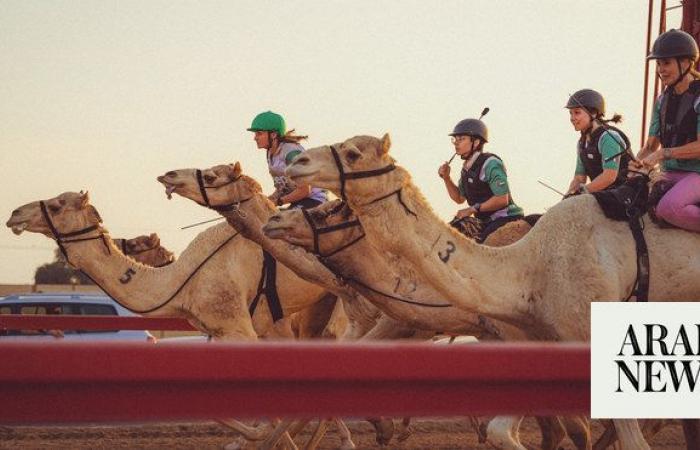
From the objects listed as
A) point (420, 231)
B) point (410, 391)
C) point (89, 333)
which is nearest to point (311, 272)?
point (420, 231)

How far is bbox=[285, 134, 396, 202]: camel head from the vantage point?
7.52m

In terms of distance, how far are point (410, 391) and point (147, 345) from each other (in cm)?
57

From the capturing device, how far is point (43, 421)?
92.9 inches

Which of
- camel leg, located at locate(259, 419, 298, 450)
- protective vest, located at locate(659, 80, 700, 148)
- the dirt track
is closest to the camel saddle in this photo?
protective vest, located at locate(659, 80, 700, 148)

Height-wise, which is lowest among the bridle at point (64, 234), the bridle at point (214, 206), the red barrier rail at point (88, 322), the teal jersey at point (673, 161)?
the red barrier rail at point (88, 322)

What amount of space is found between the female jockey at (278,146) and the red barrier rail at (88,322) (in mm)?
2246

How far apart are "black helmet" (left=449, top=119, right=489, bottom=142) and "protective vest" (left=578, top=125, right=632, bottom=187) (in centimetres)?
151

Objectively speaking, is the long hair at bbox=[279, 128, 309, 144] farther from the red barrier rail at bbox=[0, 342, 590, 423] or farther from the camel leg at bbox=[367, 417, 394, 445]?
the red barrier rail at bbox=[0, 342, 590, 423]

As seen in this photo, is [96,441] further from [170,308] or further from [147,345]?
[147,345]

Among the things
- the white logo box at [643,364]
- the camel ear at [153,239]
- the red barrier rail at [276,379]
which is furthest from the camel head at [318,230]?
the camel ear at [153,239]

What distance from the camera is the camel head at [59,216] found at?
11.8m

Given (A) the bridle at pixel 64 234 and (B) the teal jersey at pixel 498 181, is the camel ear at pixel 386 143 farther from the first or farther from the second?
(A) the bridle at pixel 64 234

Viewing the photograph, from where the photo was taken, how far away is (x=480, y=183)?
1052cm

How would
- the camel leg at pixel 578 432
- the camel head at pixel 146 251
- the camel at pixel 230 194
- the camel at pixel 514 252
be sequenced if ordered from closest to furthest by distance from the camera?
the camel at pixel 514 252, the camel leg at pixel 578 432, the camel at pixel 230 194, the camel head at pixel 146 251
